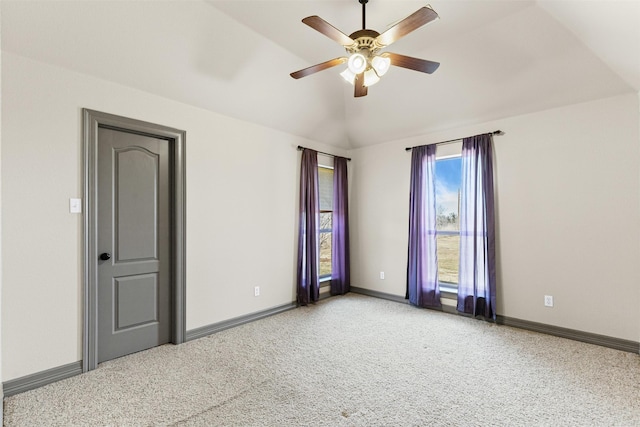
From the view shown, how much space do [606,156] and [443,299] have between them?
246 cm

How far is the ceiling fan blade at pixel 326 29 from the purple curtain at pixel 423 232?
255cm

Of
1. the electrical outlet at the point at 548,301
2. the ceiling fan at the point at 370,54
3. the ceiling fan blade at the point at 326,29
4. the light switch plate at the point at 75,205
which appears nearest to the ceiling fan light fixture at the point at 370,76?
the ceiling fan at the point at 370,54

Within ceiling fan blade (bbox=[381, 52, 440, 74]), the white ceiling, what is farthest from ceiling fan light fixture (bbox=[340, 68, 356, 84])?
the white ceiling

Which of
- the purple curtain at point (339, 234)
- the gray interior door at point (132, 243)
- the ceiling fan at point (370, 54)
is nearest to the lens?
the ceiling fan at point (370, 54)

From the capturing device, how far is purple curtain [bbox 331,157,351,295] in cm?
514

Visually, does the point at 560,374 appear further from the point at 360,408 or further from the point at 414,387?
the point at 360,408

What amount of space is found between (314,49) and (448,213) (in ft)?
10.1

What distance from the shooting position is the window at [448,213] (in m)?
4.70

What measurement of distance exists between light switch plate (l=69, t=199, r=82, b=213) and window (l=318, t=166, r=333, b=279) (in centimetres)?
317

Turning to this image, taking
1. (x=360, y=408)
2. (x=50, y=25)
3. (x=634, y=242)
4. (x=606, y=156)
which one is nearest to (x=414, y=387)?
(x=360, y=408)

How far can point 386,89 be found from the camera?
411 cm

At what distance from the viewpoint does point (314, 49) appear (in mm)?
3348

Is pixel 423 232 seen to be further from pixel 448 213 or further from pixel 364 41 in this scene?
pixel 364 41

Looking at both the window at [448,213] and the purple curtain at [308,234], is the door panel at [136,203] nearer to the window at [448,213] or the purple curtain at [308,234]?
the purple curtain at [308,234]
